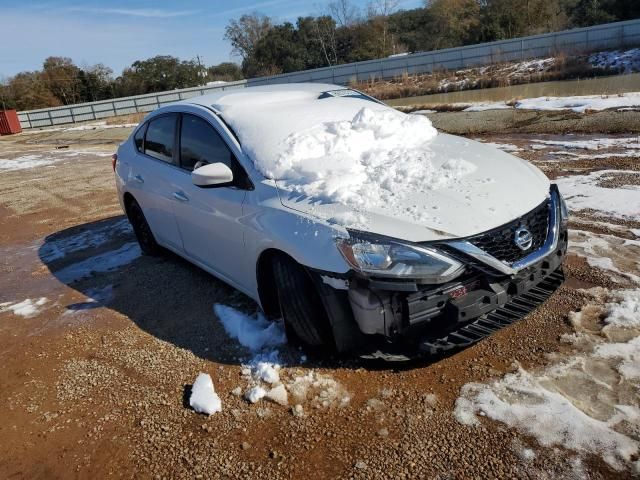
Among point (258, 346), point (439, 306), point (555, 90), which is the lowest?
point (555, 90)

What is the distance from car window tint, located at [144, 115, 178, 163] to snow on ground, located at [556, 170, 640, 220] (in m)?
4.18

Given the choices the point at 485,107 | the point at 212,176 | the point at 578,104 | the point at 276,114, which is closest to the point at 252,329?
the point at 212,176

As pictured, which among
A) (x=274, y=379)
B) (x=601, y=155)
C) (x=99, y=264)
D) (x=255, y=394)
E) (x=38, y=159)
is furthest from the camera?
(x=38, y=159)

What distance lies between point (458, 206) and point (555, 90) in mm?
20097

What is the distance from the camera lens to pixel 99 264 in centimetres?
566

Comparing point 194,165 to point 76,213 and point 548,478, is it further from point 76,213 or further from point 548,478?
point 76,213

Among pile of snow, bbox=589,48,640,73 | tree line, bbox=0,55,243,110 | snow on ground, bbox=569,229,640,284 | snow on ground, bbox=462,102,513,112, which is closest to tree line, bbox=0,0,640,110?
tree line, bbox=0,55,243,110

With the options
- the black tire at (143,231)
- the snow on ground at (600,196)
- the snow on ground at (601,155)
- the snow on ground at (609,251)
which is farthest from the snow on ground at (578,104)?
the black tire at (143,231)

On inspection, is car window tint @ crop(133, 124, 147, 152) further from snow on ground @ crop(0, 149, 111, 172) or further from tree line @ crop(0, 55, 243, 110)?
tree line @ crop(0, 55, 243, 110)

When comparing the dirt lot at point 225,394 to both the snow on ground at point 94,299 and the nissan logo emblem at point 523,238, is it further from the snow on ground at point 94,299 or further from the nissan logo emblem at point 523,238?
the nissan logo emblem at point 523,238

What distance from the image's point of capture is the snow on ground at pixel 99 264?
17.8 feet

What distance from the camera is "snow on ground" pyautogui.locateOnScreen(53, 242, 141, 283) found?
5.43 metres

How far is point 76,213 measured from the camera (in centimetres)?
828

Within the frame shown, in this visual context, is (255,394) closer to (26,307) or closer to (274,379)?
(274,379)
